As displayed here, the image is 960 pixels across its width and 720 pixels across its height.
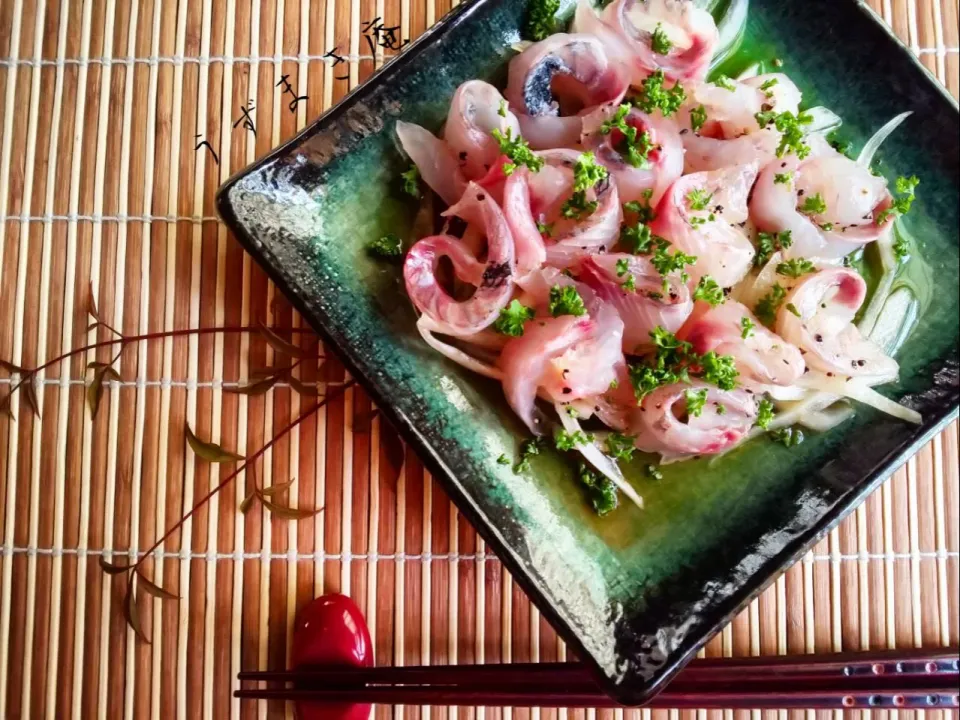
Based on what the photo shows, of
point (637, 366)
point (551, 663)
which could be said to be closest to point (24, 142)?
point (637, 366)

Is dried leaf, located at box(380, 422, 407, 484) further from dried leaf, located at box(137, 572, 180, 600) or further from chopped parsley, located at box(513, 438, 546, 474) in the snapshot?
dried leaf, located at box(137, 572, 180, 600)

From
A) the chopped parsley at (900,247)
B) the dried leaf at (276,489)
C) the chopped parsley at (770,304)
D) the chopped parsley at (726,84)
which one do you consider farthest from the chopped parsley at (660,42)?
the dried leaf at (276,489)

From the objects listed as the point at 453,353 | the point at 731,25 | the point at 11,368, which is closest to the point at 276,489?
the point at 453,353

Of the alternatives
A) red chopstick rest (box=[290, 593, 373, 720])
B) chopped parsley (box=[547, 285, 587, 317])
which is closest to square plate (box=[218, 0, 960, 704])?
chopped parsley (box=[547, 285, 587, 317])

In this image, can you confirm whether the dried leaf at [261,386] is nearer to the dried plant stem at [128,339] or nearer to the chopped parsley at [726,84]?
the dried plant stem at [128,339]

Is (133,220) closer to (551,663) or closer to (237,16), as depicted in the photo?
(237,16)

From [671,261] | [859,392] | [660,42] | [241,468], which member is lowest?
[241,468]

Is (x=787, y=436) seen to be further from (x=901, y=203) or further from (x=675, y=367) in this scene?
(x=901, y=203)
